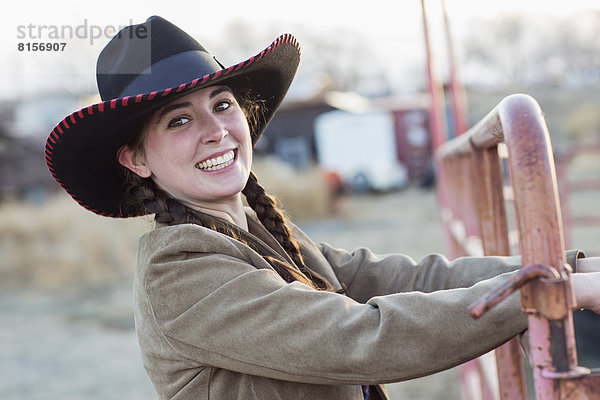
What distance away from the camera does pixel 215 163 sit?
1515 mm

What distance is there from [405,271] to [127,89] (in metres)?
0.77

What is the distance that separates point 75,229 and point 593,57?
45.2m

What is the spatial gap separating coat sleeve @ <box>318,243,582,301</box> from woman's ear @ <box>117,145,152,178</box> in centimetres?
51

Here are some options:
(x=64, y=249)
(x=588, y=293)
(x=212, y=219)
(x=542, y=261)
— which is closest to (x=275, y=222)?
(x=212, y=219)

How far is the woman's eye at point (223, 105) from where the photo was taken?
1549 mm

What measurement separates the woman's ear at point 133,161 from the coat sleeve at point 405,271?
509 mm

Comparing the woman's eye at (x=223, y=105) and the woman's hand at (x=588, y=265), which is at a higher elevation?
the woman's eye at (x=223, y=105)

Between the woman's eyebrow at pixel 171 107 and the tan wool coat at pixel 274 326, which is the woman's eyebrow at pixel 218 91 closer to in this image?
the woman's eyebrow at pixel 171 107

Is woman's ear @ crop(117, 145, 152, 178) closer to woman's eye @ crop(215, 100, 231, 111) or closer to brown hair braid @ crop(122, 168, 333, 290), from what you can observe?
brown hair braid @ crop(122, 168, 333, 290)

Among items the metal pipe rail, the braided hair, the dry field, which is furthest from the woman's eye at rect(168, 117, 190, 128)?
the dry field

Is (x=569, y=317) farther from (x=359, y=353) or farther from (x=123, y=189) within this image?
(x=123, y=189)

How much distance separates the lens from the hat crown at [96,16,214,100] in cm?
150

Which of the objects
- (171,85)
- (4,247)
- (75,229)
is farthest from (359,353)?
(4,247)

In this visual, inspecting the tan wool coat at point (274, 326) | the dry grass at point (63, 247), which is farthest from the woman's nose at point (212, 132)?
the dry grass at point (63, 247)
